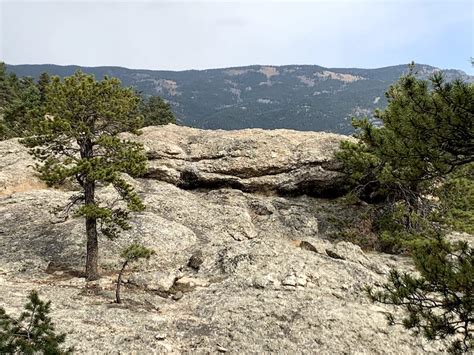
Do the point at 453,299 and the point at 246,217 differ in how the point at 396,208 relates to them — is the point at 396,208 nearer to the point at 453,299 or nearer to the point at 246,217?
the point at 246,217

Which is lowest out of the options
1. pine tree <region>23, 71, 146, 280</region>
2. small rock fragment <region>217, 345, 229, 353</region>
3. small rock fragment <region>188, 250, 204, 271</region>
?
small rock fragment <region>188, 250, 204, 271</region>

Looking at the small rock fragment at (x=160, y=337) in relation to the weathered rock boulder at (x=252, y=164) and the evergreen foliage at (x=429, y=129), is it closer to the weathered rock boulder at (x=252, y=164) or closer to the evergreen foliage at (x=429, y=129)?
the evergreen foliage at (x=429, y=129)

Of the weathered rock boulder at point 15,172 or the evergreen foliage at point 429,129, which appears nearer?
the evergreen foliage at point 429,129

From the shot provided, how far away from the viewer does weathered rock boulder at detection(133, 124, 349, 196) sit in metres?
34.2

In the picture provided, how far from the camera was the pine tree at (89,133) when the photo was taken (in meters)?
17.8

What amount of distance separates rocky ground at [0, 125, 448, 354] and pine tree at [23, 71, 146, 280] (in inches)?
147

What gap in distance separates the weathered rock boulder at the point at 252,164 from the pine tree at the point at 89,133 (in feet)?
47.4

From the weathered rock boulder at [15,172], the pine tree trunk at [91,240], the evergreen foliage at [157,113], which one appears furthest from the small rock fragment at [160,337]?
the evergreen foliage at [157,113]

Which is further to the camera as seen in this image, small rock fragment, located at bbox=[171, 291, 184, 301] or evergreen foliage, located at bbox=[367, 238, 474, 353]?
small rock fragment, located at bbox=[171, 291, 184, 301]

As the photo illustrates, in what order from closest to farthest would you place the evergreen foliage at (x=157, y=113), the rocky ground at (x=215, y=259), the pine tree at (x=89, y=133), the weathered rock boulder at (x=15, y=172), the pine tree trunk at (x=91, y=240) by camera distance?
the rocky ground at (x=215, y=259) < the pine tree at (x=89, y=133) < the pine tree trunk at (x=91, y=240) < the weathered rock boulder at (x=15, y=172) < the evergreen foliage at (x=157, y=113)

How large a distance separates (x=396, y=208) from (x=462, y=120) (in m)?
19.0

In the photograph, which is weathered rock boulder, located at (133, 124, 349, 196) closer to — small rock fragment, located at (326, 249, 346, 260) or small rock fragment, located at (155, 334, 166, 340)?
small rock fragment, located at (326, 249, 346, 260)

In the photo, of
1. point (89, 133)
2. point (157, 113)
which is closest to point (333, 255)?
point (89, 133)

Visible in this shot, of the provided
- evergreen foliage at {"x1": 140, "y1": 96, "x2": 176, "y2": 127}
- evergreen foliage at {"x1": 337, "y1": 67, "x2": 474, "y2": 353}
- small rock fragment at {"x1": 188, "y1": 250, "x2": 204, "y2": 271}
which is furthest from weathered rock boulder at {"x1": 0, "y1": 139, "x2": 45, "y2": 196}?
evergreen foliage at {"x1": 140, "y1": 96, "x2": 176, "y2": 127}
